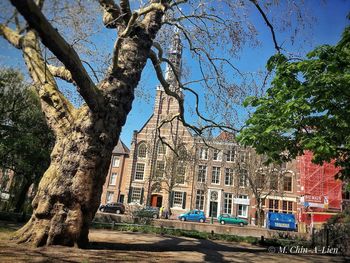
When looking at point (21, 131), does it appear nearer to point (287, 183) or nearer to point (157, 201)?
point (157, 201)

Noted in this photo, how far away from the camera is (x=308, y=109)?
802cm

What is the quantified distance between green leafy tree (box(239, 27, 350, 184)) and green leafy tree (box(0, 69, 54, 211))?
12.8m

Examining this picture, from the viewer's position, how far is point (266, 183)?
32188 mm

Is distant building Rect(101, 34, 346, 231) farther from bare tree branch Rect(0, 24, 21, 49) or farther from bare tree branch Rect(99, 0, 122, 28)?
bare tree branch Rect(0, 24, 21, 49)

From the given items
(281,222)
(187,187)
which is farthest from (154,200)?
(281,222)

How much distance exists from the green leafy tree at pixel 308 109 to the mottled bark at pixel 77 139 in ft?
13.3

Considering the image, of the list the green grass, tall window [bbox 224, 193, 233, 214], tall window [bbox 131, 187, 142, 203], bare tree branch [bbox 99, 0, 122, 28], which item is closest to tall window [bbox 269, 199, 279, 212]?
tall window [bbox 224, 193, 233, 214]

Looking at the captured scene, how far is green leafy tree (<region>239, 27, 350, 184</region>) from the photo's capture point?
25.9ft

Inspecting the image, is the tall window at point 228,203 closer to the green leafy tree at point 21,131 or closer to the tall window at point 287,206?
the tall window at point 287,206

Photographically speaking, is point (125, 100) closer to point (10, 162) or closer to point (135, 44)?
point (135, 44)

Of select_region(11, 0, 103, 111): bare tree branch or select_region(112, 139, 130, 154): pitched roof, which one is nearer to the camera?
select_region(11, 0, 103, 111): bare tree branch

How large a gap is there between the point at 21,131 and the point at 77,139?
12468 mm

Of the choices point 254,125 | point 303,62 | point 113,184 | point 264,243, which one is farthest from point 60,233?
point 113,184

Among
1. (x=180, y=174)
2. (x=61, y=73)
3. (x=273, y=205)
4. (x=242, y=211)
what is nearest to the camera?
(x=61, y=73)
